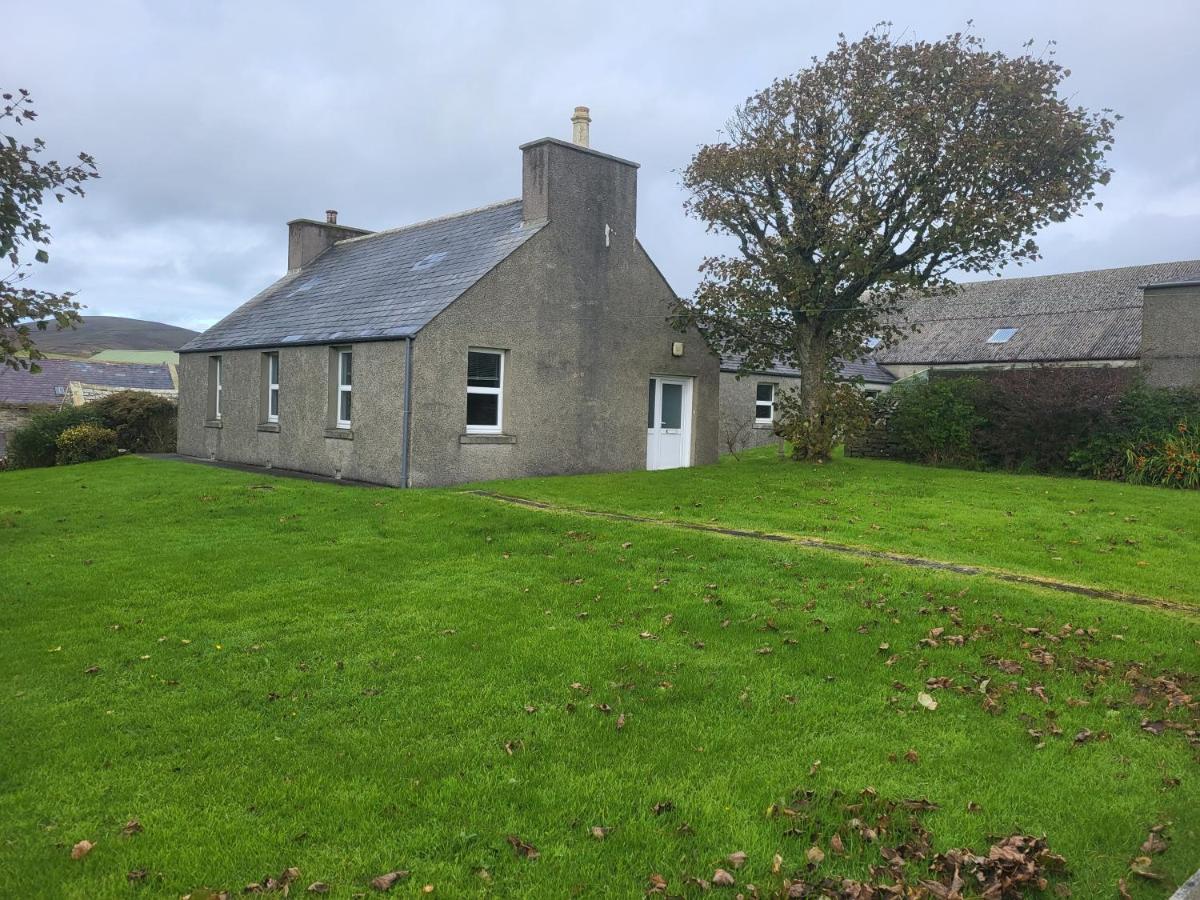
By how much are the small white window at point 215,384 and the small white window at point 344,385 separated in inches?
281

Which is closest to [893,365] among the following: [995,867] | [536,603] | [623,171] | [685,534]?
[623,171]

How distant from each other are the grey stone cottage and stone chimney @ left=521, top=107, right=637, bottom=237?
4 cm

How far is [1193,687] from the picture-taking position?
5.81 m

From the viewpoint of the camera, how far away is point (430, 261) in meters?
19.9

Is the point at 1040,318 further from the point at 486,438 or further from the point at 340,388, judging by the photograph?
the point at 340,388

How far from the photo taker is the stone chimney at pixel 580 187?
18.4 m

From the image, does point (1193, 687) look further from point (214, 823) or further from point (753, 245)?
point (753, 245)

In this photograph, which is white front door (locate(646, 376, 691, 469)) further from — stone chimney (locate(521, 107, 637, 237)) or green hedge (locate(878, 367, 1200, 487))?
green hedge (locate(878, 367, 1200, 487))

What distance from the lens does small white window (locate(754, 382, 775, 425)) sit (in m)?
30.2

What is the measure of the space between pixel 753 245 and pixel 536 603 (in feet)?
44.6

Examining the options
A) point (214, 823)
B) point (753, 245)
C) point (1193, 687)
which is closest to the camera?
point (214, 823)

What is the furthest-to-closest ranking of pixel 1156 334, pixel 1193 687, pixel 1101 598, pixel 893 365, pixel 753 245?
1. pixel 893 365
2. pixel 1156 334
3. pixel 753 245
4. pixel 1101 598
5. pixel 1193 687

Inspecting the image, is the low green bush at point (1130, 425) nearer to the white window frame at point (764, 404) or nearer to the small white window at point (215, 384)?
the white window frame at point (764, 404)

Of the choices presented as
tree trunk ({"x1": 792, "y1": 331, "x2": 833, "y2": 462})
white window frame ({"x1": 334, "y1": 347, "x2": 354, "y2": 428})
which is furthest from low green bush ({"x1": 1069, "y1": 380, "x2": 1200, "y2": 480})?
white window frame ({"x1": 334, "y1": 347, "x2": 354, "y2": 428})
